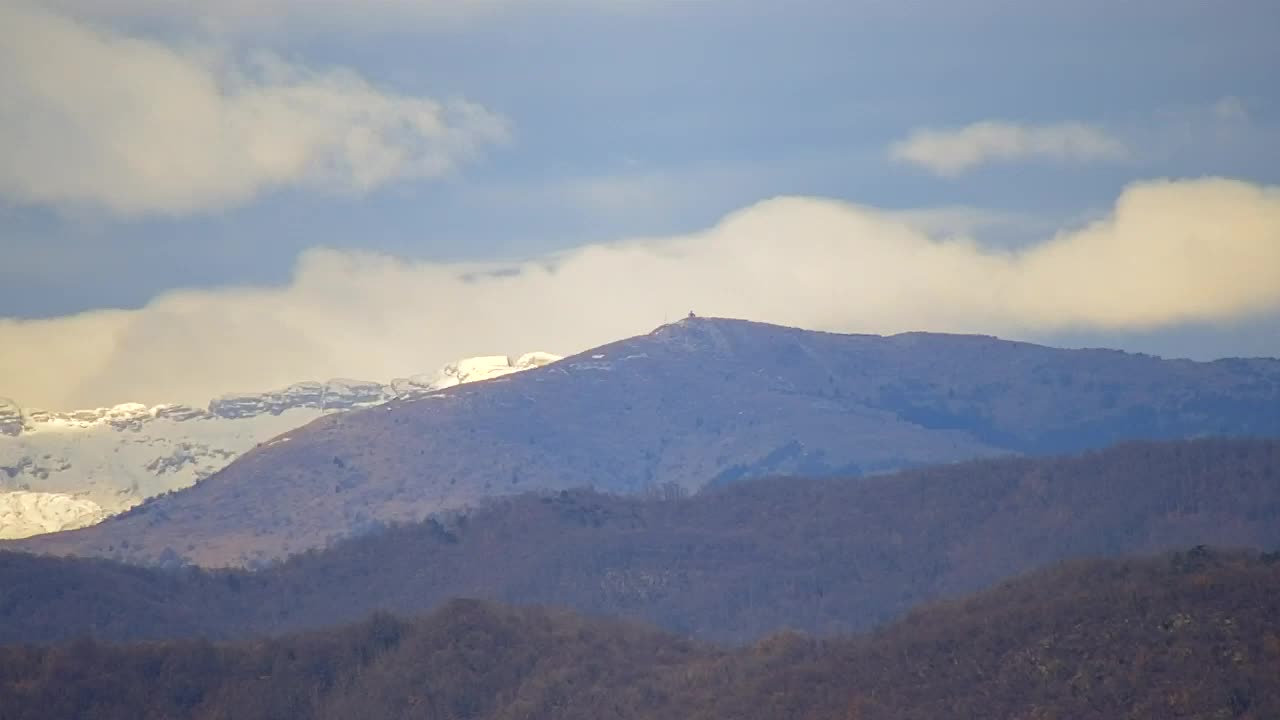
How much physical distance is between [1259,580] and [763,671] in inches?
1929

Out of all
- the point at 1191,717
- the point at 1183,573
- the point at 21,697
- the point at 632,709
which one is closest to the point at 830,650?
the point at 632,709

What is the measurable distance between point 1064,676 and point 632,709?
50.9m

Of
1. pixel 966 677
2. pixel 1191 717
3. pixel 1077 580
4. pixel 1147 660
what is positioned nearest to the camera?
pixel 1191 717

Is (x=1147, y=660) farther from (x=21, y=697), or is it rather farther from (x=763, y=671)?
(x=21, y=697)

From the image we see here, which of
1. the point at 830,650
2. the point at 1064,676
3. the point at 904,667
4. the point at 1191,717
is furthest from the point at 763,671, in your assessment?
the point at 1191,717

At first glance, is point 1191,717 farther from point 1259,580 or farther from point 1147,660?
point 1259,580

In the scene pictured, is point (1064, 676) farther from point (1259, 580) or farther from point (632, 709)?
point (632, 709)

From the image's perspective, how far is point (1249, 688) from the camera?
477 ft

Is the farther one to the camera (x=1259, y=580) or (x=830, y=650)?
(x=830, y=650)

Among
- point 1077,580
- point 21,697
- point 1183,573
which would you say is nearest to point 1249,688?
point 1183,573

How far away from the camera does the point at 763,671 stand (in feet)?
629

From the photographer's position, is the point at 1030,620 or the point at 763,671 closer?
the point at 1030,620

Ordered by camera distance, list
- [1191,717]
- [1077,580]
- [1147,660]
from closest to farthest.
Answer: [1191,717] < [1147,660] < [1077,580]

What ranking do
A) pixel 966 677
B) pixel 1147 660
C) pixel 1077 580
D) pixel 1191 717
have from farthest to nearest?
pixel 1077 580
pixel 966 677
pixel 1147 660
pixel 1191 717
